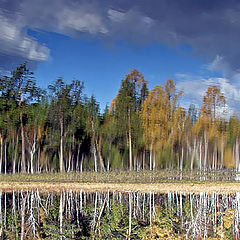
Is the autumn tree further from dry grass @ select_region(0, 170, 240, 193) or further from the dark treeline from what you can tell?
dry grass @ select_region(0, 170, 240, 193)

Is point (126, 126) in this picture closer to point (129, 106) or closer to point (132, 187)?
point (129, 106)

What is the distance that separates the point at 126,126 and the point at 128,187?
7518 millimetres

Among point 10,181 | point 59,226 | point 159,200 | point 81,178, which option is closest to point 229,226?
point 159,200

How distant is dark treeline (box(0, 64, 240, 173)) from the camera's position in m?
21.9

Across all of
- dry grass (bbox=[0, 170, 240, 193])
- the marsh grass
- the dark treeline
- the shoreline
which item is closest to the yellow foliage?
the dark treeline

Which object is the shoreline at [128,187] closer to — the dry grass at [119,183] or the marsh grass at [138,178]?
the dry grass at [119,183]

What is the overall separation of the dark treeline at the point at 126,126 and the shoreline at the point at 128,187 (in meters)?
5.94

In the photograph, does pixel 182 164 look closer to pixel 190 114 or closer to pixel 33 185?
pixel 190 114

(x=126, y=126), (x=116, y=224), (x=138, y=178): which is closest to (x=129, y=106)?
(x=126, y=126)

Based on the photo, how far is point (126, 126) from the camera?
22.4 metres

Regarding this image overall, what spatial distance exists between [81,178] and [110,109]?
28.8 ft

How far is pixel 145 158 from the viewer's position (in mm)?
24656

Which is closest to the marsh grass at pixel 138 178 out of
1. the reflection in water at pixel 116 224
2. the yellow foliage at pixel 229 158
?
the reflection in water at pixel 116 224

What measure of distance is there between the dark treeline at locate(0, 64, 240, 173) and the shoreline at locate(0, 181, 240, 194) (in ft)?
19.5
